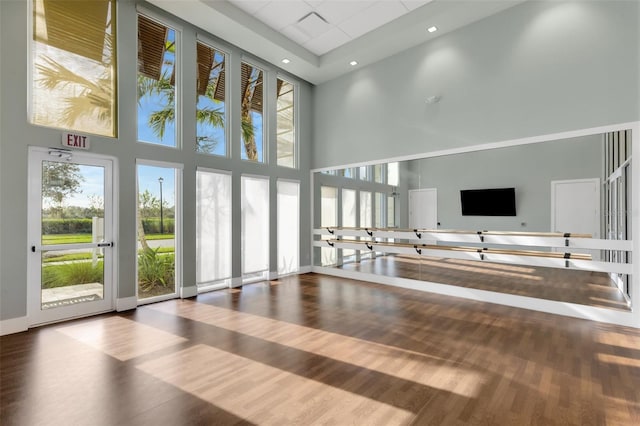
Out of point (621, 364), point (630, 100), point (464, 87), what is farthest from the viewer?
point (464, 87)

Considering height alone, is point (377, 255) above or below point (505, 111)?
below

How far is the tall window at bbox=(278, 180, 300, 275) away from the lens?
692 centimetres

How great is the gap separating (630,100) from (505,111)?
4.53 ft

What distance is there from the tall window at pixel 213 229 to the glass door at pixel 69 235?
135 centimetres

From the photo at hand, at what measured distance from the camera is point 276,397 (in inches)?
89.4

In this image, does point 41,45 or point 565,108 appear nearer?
point 41,45

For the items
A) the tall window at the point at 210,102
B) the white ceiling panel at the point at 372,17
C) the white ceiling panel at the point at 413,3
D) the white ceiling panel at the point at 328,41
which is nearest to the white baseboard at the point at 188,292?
the tall window at the point at 210,102

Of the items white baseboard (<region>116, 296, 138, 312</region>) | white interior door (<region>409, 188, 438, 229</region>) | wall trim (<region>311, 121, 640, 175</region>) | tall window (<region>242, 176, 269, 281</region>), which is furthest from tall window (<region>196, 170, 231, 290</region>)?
white interior door (<region>409, 188, 438, 229</region>)

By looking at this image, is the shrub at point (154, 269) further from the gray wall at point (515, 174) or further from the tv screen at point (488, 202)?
the tv screen at point (488, 202)

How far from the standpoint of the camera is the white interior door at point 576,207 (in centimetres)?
410

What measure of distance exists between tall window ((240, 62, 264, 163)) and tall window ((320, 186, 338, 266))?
1.73 m

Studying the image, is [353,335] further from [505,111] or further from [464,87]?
[464,87]

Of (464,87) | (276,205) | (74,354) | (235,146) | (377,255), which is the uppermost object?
(464,87)

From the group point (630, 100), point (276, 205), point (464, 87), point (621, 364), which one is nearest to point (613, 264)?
point (621, 364)
